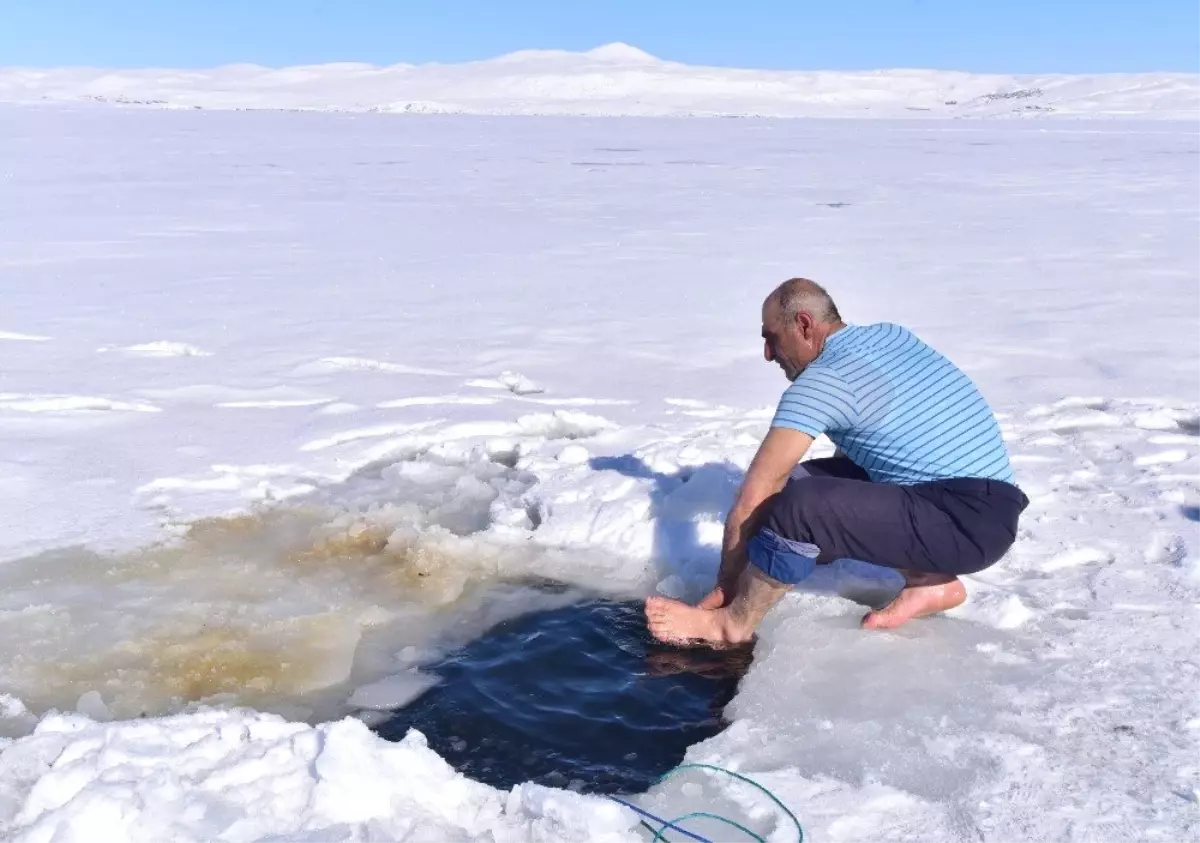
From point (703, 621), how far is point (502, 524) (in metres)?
1.01

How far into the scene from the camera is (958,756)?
2598 millimetres

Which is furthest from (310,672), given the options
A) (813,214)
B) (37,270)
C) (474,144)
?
(474,144)

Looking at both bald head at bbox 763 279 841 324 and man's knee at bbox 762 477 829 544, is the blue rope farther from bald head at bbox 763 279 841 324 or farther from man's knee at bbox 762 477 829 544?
bald head at bbox 763 279 841 324

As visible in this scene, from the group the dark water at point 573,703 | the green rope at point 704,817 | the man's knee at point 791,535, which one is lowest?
the dark water at point 573,703

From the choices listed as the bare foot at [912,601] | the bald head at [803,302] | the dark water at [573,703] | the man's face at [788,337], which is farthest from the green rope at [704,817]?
the bald head at [803,302]

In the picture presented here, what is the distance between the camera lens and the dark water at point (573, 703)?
2.72 metres

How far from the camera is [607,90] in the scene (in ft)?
239

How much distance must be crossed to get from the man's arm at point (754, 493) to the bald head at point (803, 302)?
0.35 m

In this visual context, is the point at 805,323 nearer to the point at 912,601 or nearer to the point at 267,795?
the point at 912,601

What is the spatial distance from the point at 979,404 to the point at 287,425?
3.18 metres

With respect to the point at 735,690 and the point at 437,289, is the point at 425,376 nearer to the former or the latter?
the point at 437,289

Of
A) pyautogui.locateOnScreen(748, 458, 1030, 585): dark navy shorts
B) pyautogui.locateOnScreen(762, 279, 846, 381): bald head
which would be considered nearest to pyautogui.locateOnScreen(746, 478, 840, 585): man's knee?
pyautogui.locateOnScreen(748, 458, 1030, 585): dark navy shorts

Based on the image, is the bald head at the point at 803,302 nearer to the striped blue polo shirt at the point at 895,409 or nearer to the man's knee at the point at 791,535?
the striped blue polo shirt at the point at 895,409

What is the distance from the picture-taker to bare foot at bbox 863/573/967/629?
325cm
